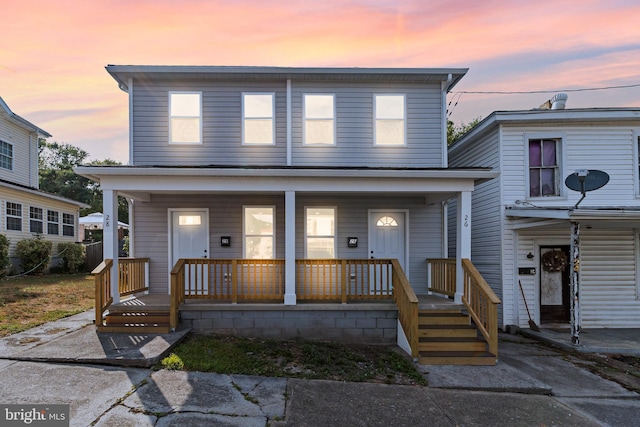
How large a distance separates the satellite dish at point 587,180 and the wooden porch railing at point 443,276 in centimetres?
270

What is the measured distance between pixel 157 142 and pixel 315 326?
557 cm

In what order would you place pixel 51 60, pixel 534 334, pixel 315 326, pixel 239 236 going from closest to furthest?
pixel 315 326 → pixel 534 334 → pixel 239 236 → pixel 51 60

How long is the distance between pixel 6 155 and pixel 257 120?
1434 cm

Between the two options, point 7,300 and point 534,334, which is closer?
point 534,334

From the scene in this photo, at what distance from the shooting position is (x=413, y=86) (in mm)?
8945

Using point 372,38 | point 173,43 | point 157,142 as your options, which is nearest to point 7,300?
point 157,142

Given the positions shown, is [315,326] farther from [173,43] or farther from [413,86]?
[173,43]

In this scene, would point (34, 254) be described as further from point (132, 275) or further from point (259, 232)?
point (259, 232)

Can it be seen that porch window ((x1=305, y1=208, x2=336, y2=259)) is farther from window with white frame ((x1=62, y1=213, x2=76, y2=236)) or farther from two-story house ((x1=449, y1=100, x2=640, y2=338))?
window with white frame ((x1=62, y1=213, x2=76, y2=236))

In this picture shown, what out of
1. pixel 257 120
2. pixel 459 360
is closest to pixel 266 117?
pixel 257 120

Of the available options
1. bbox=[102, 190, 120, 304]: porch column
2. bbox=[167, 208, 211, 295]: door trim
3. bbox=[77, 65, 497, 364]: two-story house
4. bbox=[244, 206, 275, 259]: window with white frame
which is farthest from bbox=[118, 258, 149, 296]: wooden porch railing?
bbox=[244, 206, 275, 259]: window with white frame

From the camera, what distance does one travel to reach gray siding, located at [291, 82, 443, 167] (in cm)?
877

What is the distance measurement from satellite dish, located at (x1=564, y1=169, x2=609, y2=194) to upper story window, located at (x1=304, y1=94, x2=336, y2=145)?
4.99m

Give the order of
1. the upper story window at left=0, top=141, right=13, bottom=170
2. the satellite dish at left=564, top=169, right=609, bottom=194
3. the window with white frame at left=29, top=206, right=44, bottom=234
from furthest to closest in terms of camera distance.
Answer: the window with white frame at left=29, top=206, right=44, bottom=234 → the upper story window at left=0, top=141, right=13, bottom=170 → the satellite dish at left=564, top=169, right=609, bottom=194
